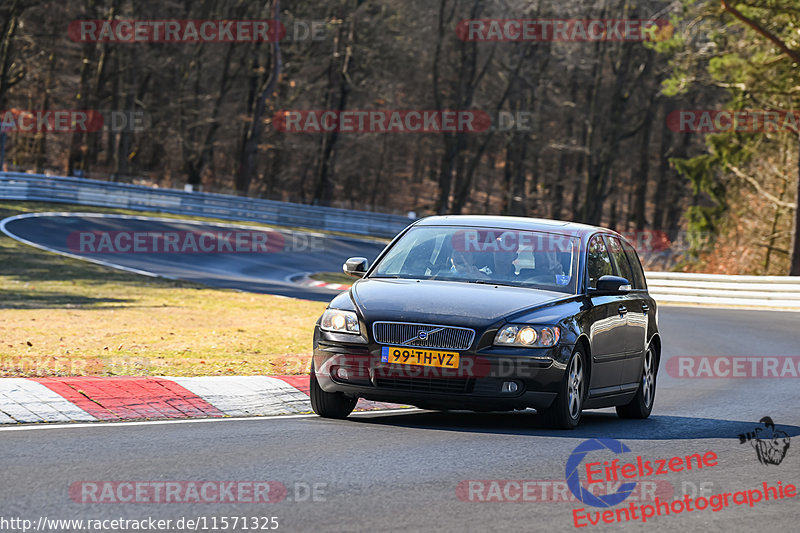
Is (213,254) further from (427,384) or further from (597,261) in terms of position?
(427,384)

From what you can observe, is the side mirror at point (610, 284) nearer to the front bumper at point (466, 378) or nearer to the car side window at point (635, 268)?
the front bumper at point (466, 378)

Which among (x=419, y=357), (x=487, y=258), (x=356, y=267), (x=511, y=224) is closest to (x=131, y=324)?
(x=356, y=267)

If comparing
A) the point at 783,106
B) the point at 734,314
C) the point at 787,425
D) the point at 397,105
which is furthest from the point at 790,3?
the point at 397,105

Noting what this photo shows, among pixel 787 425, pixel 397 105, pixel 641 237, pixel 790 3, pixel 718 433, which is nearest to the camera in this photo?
pixel 718 433

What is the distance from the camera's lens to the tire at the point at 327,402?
960 centimetres

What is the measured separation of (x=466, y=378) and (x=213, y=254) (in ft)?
88.9

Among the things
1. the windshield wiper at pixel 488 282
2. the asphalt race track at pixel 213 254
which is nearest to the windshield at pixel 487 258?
the windshield wiper at pixel 488 282

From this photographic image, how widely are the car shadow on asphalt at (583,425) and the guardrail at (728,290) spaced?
19538 mm

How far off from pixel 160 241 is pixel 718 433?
1137 inches

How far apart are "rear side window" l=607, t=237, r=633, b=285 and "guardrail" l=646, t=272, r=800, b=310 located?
1913cm

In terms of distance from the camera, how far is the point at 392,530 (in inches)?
226

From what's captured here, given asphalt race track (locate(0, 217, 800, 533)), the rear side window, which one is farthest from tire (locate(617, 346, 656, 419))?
the rear side window

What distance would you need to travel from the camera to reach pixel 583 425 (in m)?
10.3

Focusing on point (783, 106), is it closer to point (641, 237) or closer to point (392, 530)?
point (641, 237)
